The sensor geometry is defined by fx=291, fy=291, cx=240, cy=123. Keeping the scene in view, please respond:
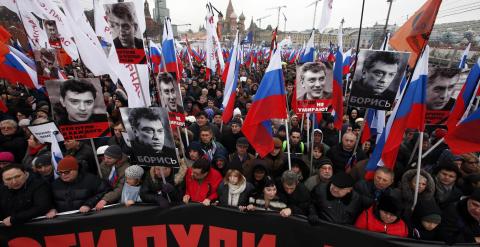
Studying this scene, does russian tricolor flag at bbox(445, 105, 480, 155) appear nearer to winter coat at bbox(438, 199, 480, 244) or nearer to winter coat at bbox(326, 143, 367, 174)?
winter coat at bbox(438, 199, 480, 244)

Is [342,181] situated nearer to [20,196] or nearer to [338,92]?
[338,92]

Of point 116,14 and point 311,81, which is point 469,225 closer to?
point 311,81

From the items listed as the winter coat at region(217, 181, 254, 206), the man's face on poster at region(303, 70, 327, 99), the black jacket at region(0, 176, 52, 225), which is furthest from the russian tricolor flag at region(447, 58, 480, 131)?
the black jacket at region(0, 176, 52, 225)

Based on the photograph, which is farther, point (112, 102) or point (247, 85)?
point (247, 85)

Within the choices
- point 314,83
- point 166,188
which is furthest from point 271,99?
point 166,188

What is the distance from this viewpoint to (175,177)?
3.93 m

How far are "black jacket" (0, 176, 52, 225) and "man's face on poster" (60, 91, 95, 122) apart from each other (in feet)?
3.10

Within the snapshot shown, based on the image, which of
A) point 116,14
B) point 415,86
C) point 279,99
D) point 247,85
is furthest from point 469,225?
point 247,85

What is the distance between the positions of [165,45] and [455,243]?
5.76 metres

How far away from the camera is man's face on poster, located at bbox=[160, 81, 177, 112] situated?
464 centimetres

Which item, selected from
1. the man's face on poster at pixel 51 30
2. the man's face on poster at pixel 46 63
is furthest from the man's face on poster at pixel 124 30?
the man's face on poster at pixel 46 63

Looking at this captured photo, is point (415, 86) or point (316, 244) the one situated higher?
point (415, 86)

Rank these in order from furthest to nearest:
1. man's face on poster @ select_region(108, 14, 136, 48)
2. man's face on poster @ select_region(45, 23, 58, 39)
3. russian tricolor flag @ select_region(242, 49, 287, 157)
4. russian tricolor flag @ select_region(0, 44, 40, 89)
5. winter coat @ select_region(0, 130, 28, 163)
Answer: man's face on poster @ select_region(45, 23, 58, 39) < russian tricolor flag @ select_region(0, 44, 40, 89) < winter coat @ select_region(0, 130, 28, 163) < russian tricolor flag @ select_region(242, 49, 287, 157) < man's face on poster @ select_region(108, 14, 136, 48)

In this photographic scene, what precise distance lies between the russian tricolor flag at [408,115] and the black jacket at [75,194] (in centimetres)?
372
